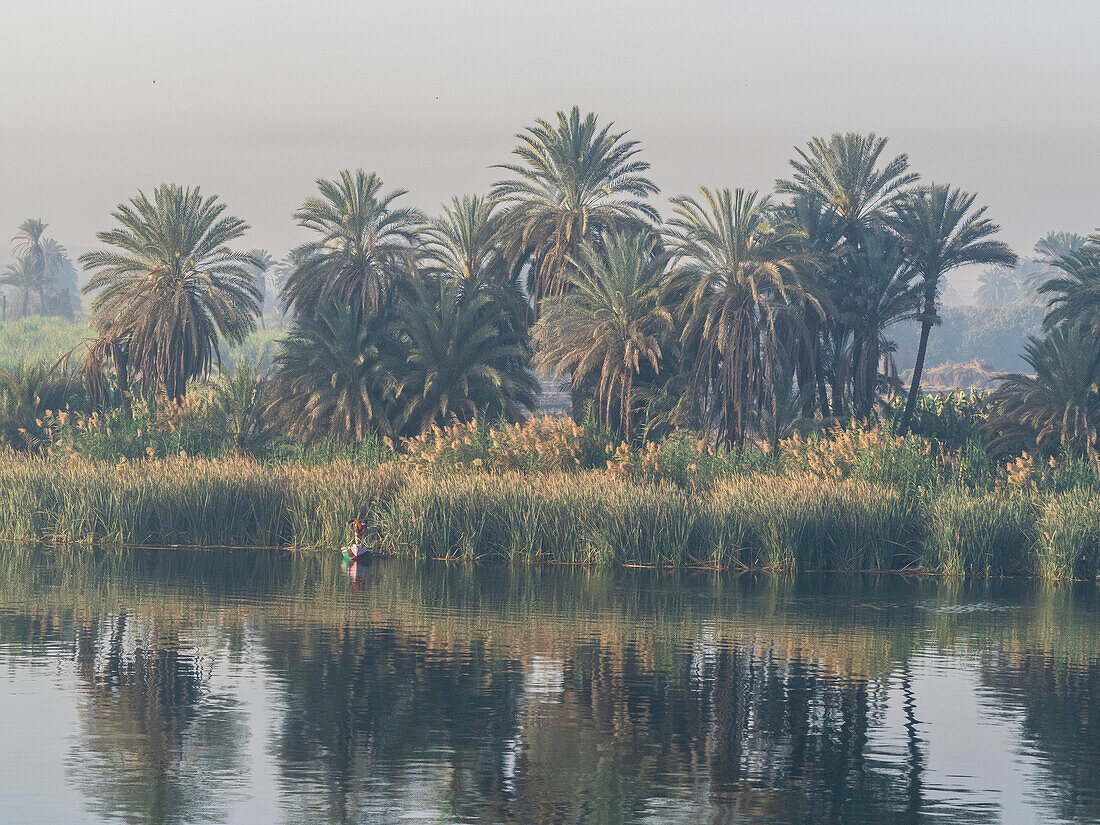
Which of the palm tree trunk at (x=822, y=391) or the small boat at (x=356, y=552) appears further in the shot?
the palm tree trunk at (x=822, y=391)

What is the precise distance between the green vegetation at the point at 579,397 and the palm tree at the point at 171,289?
0.33 feet

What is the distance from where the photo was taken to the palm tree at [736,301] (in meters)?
43.6

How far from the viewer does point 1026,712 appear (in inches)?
643

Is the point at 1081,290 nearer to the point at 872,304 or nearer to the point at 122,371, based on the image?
the point at 872,304

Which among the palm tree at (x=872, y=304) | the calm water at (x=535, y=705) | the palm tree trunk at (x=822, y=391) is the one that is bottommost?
the calm water at (x=535, y=705)

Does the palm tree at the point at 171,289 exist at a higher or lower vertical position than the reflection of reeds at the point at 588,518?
higher

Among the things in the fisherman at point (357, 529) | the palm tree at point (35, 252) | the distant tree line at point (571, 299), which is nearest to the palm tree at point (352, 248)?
the distant tree line at point (571, 299)

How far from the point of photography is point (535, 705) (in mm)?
15945

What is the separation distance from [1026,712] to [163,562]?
18.6 meters

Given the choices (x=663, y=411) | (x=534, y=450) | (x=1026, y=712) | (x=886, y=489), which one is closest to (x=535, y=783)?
(x=1026, y=712)

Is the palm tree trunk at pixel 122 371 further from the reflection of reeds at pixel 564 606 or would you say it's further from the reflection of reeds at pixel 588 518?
the reflection of reeds at pixel 564 606

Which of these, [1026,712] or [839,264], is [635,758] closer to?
[1026,712]

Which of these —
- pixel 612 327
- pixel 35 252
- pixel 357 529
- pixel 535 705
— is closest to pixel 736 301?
pixel 612 327

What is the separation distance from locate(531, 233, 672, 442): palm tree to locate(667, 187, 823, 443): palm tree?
1041 millimetres
